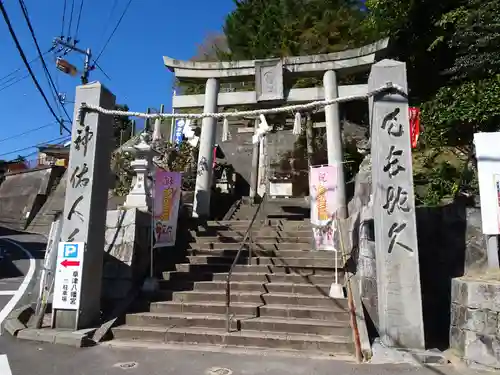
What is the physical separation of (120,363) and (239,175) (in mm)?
16994

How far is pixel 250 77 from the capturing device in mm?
13289

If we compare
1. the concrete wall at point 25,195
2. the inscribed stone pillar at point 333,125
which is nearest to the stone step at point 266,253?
the inscribed stone pillar at point 333,125

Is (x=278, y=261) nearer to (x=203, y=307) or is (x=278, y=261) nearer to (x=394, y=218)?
(x=203, y=307)

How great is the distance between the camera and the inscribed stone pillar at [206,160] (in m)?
12.4

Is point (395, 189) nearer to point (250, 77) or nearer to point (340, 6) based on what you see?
point (250, 77)

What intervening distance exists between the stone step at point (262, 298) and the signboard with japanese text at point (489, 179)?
2.75m

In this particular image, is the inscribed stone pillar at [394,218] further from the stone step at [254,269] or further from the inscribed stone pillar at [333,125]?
the inscribed stone pillar at [333,125]

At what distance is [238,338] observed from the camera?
620 centimetres

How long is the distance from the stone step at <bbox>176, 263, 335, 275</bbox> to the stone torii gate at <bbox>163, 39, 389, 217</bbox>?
141 inches

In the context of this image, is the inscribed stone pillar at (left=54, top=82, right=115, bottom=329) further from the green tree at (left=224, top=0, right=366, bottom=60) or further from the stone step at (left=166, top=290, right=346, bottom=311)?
the green tree at (left=224, top=0, right=366, bottom=60)

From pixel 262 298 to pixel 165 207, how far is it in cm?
294

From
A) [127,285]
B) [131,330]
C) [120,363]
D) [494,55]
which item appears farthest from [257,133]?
[120,363]

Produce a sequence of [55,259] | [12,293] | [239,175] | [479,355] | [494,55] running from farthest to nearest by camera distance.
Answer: [239,175], [494,55], [12,293], [55,259], [479,355]

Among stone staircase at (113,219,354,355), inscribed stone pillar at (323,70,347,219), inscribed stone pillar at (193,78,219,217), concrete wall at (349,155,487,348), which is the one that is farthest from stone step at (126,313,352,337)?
inscribed stone pillar at (323,70,347,219)
